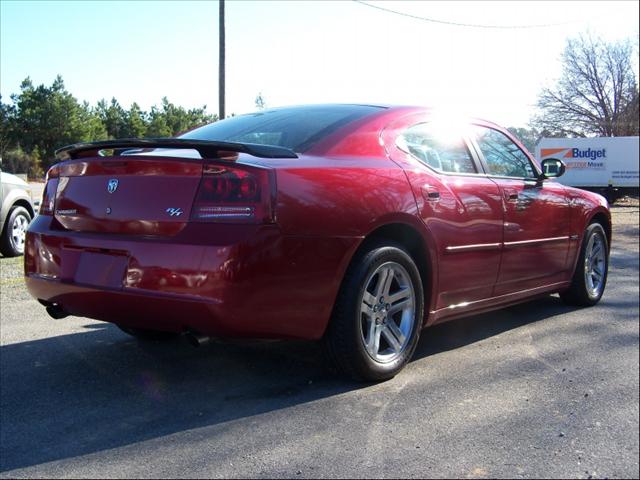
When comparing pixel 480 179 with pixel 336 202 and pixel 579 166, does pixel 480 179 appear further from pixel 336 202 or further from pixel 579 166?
pixel 579 166

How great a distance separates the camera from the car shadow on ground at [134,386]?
9.05 feet

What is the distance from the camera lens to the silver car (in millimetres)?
8383

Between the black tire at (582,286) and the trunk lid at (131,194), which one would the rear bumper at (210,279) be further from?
the black tire at (582,286)

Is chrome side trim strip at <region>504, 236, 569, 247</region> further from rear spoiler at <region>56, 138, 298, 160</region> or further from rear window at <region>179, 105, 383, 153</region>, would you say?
A: rear spoiler at <region>56, 138, 298, 160</region>

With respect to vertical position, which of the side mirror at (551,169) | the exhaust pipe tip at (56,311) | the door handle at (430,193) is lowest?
the exhaust pipe tip at (56,311)

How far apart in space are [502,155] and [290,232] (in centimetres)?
237

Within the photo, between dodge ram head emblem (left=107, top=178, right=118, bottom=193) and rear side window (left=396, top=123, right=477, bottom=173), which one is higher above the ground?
rear side window (left=396, top=123, right=477, bottom=173)

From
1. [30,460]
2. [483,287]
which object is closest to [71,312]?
[30,460]

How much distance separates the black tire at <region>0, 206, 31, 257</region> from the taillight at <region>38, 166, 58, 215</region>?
5492mm

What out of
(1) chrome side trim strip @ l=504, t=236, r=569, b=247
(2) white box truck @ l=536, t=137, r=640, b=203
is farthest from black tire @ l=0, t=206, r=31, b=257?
(2) white box truck @ l=536, t=137, r=640, b=203

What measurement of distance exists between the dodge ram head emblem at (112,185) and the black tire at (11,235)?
610 centimetres

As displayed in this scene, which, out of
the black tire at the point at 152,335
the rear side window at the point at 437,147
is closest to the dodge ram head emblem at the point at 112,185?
the black tire at the point at 152,335

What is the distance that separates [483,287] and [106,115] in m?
78.2

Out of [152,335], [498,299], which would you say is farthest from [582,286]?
[152,335]
